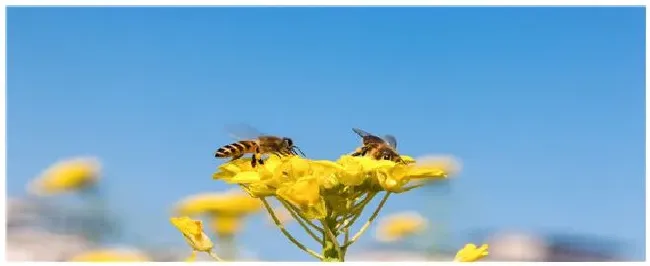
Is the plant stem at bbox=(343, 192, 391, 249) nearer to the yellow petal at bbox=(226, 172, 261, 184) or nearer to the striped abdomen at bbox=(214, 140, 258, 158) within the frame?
the yellow petal at bbox=(226, 172, 261, 184)

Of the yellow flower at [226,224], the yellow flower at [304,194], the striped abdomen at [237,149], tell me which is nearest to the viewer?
the yellow flower at [304,194]

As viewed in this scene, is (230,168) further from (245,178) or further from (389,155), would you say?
(389,155)

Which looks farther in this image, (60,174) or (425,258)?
(60,174)

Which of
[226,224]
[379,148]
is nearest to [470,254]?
[379,148]

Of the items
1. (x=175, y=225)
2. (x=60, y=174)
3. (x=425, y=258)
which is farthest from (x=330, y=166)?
(x=60, y=174)

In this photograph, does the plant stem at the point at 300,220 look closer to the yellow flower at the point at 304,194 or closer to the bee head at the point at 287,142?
the yellow flower at the point at 304,194

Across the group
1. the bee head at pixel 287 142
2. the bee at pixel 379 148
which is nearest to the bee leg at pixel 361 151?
the bee at pixel 379 148
